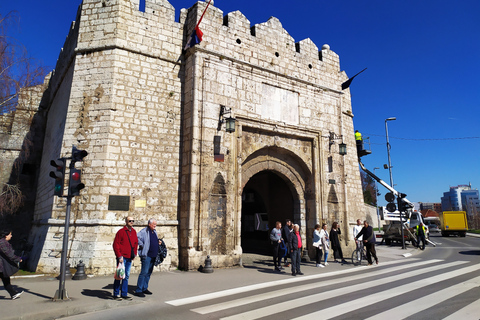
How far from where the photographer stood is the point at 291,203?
12.8 m

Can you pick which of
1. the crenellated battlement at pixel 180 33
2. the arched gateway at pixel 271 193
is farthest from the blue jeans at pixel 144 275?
the crenellated battlement at pixel 180 33

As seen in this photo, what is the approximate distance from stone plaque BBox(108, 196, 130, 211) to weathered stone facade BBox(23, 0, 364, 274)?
75mm

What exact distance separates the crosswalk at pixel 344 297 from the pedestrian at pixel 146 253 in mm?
702

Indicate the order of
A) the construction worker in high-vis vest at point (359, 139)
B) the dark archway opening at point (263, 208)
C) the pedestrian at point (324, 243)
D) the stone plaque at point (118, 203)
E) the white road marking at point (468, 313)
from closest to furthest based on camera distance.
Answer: the white road marking at point (468, 313) → the stone plaque at point (118, 203) → the pedestrian at point (324, 243) → the dark archway opening at point (263, 208) → the construction worker in high-vis vest at point (359, 139)

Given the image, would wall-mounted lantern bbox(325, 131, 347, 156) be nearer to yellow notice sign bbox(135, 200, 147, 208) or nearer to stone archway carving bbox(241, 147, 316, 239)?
stone archway carving bbox(241, 147, 316, 239)

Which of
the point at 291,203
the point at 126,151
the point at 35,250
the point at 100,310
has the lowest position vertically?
the point at 100,310

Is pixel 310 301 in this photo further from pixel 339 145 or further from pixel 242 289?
pixel 339 145

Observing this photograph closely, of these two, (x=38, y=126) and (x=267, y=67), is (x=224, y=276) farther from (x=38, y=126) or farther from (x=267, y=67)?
(x=38, y=126)

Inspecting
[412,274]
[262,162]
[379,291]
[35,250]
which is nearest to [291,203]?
[262,162]

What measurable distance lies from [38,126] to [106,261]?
9011 millimetres

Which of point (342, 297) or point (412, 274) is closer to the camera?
point (342, 297)

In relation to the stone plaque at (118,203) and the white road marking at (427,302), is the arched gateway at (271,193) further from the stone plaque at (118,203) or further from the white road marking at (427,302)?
the white road marking at (427,302)

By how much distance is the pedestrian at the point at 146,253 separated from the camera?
607 cm

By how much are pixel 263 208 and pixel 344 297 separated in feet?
27.8
